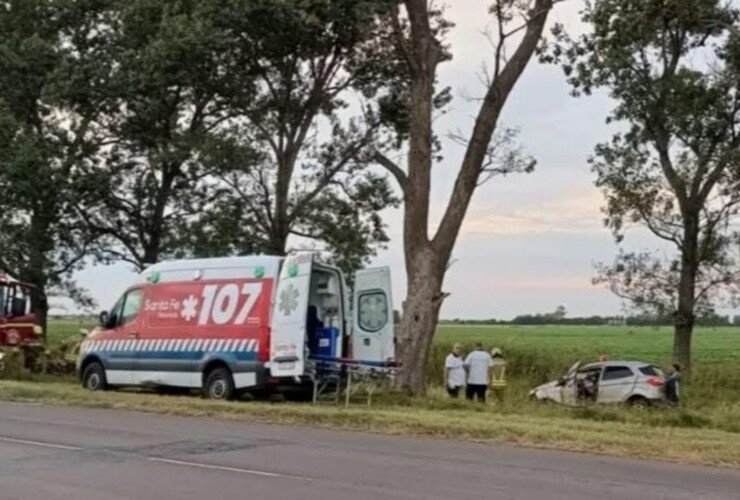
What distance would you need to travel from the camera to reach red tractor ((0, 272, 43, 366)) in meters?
28.9

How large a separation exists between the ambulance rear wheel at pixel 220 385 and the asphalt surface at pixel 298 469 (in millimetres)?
4607

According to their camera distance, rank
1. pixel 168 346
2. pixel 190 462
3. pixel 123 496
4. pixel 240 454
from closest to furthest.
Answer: pixel 123 496 < pixel 190 462 < pixel 240 454 < pixel 168 346

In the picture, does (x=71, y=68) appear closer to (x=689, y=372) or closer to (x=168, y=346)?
(x=168, y=346)

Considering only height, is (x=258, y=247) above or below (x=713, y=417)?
above

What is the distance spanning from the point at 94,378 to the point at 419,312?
7.28 m

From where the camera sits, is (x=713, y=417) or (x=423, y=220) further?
(x=423, y=220)

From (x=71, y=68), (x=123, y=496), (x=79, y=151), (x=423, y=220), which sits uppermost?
(x=71, y=68)

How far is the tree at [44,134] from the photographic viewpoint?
1297 inches

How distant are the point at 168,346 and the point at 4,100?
54.9 feet

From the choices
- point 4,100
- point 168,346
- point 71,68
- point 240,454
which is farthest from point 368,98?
point 240,454

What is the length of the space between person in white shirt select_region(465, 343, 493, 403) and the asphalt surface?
790 centimetres

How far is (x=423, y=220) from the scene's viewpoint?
24.5 meters

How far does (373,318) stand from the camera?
20.5 m

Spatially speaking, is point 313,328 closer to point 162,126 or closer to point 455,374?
point 455,374
